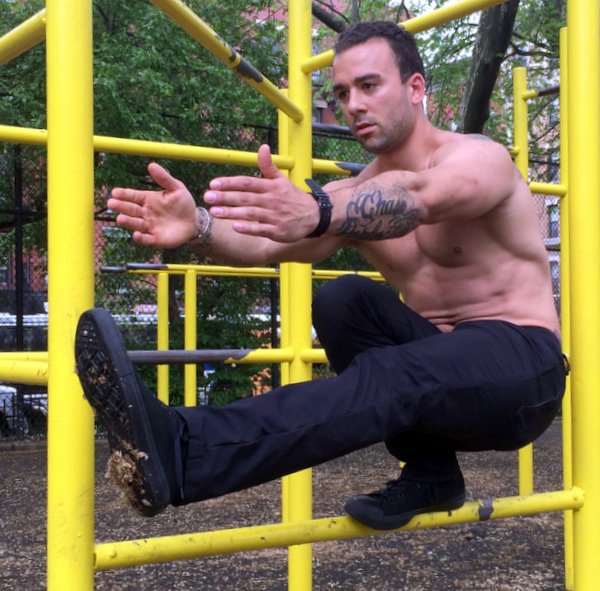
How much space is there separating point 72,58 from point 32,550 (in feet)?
9.33

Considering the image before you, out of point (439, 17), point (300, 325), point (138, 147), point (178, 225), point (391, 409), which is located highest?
point (439, 17)

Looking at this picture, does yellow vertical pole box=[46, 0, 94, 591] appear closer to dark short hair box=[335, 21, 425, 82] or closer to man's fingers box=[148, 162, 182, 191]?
man's fingers box=[148, 162, 182, 191]

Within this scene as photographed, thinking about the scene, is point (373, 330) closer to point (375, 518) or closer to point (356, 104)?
point (375, 518)

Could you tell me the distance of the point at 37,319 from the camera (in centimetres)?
630

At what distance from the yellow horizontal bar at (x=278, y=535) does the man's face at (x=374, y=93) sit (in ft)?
2.73

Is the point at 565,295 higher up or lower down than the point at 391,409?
higher up

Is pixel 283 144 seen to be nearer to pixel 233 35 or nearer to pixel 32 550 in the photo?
pixel 32 550

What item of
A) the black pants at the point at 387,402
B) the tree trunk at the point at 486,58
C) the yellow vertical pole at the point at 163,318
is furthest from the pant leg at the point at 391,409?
the tree trunk at the point at 486,58

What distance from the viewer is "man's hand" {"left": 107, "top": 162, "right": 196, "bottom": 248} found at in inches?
53.1

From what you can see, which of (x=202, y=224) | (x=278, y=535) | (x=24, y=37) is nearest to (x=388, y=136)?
(x=202, y=224)

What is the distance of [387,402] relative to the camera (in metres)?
1.38

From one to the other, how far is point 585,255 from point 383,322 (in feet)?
1.62

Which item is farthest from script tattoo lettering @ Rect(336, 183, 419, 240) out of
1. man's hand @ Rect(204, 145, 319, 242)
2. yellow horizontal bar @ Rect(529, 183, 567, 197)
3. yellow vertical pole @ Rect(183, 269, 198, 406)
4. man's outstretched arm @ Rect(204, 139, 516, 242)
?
yellow vertical pole @ Rect(183, 269, 198, 406)

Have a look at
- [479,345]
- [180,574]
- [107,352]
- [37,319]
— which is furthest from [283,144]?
[37,319]
